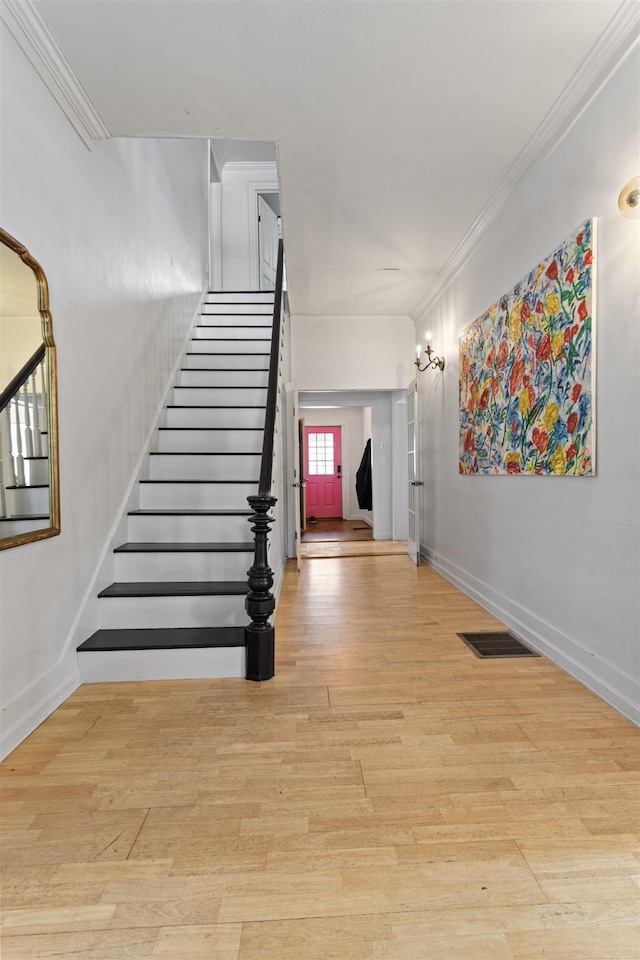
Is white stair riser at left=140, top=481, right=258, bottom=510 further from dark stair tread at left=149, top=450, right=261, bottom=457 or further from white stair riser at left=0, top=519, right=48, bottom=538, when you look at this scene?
white stair riser at left=0, top=519, right=48, bottom=538

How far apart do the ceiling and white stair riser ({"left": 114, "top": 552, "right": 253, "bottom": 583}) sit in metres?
2.21

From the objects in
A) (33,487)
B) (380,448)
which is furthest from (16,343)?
(380,448)

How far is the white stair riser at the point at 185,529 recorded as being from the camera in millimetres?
3125

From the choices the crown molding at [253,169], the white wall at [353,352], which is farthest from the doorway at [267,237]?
the white wall at [353,352]

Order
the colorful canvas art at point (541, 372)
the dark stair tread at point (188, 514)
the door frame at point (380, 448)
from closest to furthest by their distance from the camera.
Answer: the colorful canvas art at point (541, 372) < the dark stair tread at point (188, 514) < the door frame at point (380, 448)

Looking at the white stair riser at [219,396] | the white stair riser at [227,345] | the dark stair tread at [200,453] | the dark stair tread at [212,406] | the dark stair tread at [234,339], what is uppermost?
the dark stair tread at [234,339]

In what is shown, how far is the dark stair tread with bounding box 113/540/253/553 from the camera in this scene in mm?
2854

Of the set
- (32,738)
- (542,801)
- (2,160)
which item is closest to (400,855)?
(542,801)

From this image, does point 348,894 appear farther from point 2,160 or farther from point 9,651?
point 2,160

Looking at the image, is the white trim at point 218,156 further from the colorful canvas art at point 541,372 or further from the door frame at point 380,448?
the colorful canvas art at point 541,372

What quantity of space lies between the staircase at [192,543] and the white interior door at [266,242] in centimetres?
279

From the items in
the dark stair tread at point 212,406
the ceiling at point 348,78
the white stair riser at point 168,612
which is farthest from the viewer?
the dark stair tread at point 212,406

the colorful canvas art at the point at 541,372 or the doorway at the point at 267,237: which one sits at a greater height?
the doorway at the point at 267,237

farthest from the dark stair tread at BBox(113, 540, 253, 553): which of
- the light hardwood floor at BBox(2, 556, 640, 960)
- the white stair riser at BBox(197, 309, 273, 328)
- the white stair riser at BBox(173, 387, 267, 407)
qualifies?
the white stair riser at BBox(197, 309, 273, 328)
